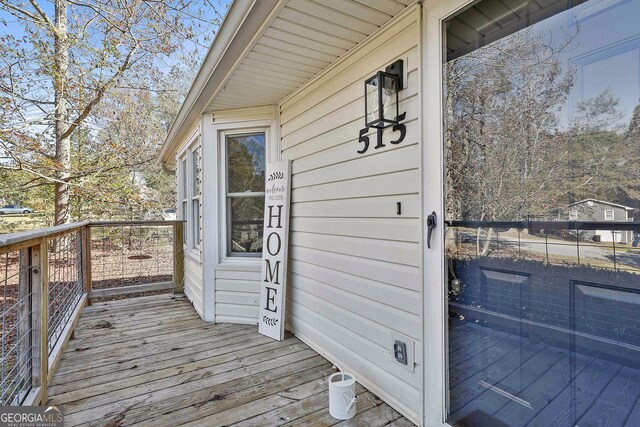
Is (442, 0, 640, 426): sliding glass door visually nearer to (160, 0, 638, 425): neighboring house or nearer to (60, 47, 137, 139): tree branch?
(160, 0, 638, 425): neighboring house

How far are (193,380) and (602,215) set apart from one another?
7.81 ft

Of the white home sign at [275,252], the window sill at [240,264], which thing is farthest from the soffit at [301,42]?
the window sill at [240,264]

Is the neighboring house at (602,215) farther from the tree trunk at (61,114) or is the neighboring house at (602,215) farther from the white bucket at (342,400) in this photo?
the tree trunk at (61,114)

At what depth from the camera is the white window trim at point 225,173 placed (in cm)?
336

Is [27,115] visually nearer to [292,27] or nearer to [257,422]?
[292,27]

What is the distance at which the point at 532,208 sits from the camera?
4.14 ft

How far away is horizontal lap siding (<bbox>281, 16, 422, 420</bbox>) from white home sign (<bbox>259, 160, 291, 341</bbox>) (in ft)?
0.34

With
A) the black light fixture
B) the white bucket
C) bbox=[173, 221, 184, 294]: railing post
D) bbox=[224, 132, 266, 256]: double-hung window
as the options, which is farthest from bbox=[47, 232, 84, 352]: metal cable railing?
the black light fixture

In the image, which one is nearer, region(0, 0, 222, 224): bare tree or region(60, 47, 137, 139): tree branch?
region(0, 0, 222, 224): bare tree

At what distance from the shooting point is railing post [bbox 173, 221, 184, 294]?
4.68 m

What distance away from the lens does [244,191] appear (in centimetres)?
348

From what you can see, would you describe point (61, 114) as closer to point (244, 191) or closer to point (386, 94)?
point (244, 191)

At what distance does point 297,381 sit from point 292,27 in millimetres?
2191

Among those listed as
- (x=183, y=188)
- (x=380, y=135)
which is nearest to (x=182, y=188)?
(x=183, y=188)
